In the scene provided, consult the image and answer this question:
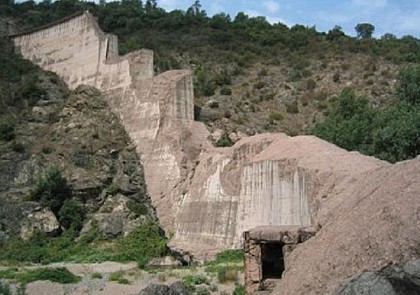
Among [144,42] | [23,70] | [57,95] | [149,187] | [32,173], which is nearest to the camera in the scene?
[149,187]

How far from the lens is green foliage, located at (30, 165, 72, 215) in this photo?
27.4 metres

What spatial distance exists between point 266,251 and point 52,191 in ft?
58.6

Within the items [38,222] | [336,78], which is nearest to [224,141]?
[38,222]

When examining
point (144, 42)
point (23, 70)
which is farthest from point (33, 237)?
point (144, 42)

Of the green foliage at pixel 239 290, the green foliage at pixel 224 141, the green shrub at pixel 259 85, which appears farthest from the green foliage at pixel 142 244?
the green shrub at pixel 259 85

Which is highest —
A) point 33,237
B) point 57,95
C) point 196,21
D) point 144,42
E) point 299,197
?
point 196,21

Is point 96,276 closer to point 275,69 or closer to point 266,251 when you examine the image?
point 266,251

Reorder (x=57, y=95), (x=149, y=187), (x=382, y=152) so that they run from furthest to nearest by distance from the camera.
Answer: (x=57, y=95), (x=149, y=187), (x=382, y=152)

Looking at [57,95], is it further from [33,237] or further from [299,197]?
[299,197]

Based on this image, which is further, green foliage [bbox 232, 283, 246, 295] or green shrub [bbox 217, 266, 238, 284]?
green shrub [bbox 217, 266, 238, 284]

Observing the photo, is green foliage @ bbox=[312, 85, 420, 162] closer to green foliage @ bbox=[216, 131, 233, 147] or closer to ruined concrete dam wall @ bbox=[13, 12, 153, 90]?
green foliage @ bbox=[216, 131, 233, 147]

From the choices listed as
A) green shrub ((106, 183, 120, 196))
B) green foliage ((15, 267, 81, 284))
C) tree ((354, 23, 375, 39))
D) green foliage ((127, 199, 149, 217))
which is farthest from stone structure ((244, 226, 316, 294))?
tree ((354, 23, 375, 39))

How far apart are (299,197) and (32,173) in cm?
1526

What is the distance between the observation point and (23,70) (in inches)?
1465
